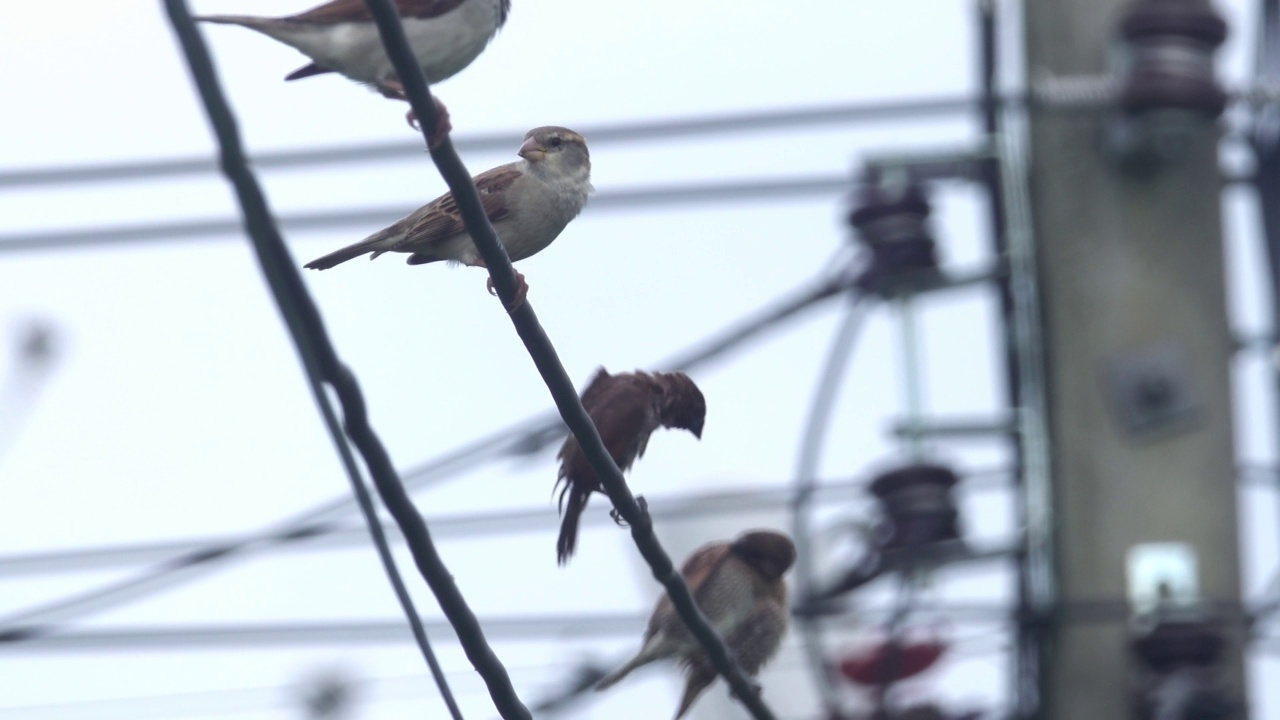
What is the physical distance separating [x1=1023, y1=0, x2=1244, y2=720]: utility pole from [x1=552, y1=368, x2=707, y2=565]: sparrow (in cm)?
159

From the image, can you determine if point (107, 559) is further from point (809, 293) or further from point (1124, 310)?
point (1124, 310)

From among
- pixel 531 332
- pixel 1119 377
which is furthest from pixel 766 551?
pixel 531 332

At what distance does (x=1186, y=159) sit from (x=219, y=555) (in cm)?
409

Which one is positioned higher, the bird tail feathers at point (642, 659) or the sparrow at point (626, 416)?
the sparrow at point (626, 416)

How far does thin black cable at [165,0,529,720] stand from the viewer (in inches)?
123

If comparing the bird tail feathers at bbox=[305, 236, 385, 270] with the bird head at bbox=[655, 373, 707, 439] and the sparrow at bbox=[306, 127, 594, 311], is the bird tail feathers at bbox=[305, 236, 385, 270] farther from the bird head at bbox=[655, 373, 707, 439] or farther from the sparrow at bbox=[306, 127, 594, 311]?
the bird head at bbox=[655, 373, 707, 439]

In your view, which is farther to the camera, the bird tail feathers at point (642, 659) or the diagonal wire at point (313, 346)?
the bird tail feathers at point (642, 659)

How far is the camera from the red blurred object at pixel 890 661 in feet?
25.9

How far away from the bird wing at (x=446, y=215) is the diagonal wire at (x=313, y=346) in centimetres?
129

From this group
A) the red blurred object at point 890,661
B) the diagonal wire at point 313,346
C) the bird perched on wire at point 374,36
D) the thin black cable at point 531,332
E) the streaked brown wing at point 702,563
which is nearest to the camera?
the diagonal wire at point 313,346

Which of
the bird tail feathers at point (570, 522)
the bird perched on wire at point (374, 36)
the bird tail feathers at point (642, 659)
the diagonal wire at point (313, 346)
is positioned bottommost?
the bird tail feathers at point (642, 659)

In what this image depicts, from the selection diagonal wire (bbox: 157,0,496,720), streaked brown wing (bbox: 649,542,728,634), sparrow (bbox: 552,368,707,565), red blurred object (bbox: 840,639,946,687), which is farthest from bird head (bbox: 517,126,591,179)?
streaked brown wing (bbox: 649,542,728,634)

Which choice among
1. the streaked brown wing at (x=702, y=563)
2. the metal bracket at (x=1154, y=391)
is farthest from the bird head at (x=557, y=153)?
the streaked brown wing at (x=702, y=563)

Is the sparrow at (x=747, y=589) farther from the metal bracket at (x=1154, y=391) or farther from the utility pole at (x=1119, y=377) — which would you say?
the metal bracket at (x=1154, y=391)
